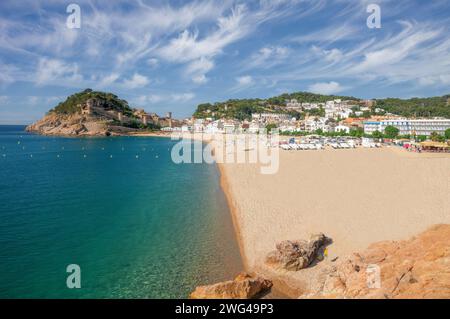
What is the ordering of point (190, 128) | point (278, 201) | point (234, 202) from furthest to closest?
point (190, 128)
point (234, 202)
point (278, 201)

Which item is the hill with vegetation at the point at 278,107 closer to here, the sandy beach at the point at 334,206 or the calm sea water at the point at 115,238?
the sandy beach at the point at 334,206

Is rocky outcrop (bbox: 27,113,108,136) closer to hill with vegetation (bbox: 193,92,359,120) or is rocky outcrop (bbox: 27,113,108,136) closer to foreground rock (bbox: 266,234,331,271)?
hill with vegetation (bbox: 193,92,359,120)

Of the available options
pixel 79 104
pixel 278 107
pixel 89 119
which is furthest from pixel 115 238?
pixel 278 107

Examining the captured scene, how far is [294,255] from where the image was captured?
9.94m

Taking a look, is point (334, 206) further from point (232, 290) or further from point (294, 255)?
point (232, 290)

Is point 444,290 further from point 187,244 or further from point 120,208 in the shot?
point 120,208

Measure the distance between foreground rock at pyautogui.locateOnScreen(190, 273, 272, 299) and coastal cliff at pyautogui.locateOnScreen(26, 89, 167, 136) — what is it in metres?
103

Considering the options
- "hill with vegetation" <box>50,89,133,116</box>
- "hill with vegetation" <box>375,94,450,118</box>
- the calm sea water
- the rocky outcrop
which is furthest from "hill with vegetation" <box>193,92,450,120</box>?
the calm sea water

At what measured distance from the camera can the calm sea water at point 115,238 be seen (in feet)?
31.4

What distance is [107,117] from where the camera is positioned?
112250mm

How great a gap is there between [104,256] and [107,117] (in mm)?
109714

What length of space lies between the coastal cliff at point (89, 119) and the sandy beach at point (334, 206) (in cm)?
9103

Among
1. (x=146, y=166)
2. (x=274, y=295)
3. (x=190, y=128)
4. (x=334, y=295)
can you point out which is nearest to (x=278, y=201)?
(x=274, y=295)

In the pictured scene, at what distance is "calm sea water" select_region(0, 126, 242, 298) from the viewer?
9.56 meters
